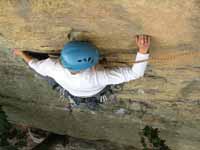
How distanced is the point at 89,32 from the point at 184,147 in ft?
5.73

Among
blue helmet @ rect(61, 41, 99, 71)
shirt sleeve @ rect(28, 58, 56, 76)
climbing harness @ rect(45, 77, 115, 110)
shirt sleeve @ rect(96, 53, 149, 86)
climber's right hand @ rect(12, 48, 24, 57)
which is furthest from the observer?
climbing harness @ rect(45, 77, 115, 110)

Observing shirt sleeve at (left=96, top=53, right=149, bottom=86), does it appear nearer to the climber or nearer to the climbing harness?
the climber

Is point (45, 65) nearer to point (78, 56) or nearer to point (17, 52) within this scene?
point (17, 52)

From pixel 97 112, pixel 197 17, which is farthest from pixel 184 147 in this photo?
pixel 197 17

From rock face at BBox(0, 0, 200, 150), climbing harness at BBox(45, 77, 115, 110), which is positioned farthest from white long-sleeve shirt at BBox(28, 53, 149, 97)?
climbing harness at BBox(45, 77, 115, 110)

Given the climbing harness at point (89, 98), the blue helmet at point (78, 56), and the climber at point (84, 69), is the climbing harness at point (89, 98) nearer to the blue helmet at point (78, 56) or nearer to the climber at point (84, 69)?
the climber at point (84, 69)

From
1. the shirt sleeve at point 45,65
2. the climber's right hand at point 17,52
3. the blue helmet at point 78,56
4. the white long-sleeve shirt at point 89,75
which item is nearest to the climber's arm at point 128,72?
the white long-sleeve shirt at point 89,75

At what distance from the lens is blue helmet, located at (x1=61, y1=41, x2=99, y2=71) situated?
2.46 metres

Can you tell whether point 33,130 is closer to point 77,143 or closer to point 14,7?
point 77,143

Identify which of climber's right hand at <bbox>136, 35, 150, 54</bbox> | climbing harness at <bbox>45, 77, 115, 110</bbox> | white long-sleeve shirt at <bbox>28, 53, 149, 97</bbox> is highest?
climber's right hand at <bbox>136, 35, 150, 54</bbox>

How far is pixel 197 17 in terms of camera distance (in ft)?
7.36

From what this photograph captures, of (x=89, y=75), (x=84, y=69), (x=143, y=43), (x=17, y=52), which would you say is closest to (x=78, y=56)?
(x=84, y=69)

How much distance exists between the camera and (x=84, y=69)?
8.50 ft

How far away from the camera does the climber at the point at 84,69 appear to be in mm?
2482
